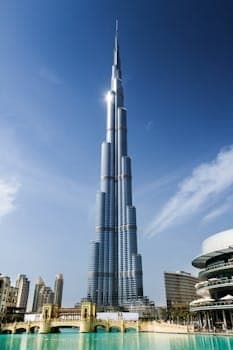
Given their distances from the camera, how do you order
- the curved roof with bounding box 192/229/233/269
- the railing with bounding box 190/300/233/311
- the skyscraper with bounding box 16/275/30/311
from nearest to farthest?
the railing with bounding box 190/300/233/311
the curved roof with bounding box 192/229/233/269
the skyscraper with bounding box 16/275/30/311

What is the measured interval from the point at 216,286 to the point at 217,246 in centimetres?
1050

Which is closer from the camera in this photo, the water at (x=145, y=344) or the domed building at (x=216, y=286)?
the water at (x=145, y=344)

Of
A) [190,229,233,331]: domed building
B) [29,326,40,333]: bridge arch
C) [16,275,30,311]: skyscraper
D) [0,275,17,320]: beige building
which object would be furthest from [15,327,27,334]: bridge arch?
[16,275,30,311]: skyscraper

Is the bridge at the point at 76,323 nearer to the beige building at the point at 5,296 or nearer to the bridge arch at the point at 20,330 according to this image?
the bridge arch at the point at 20,330

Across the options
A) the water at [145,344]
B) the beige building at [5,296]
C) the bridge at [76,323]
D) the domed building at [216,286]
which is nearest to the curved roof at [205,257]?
the domed building at [216,286]

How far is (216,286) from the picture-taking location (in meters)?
68.9

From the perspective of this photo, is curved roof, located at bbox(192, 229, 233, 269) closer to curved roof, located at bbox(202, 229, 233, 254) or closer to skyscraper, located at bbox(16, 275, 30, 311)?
curved roof, located at bbox(202, 229, 233, 254)

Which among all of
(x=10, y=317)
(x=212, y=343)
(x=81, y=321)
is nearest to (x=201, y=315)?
(x=212, y=343)

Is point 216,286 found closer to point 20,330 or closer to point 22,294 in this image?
point 20,330

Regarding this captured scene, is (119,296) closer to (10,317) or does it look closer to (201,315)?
(10,317)

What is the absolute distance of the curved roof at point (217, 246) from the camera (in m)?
73.4

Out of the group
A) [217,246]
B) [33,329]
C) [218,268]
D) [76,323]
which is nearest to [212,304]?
[218,268]

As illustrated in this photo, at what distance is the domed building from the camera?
62875 mm

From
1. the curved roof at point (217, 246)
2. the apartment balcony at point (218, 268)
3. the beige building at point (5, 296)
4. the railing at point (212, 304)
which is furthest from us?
the beige building at point (5, 296)
